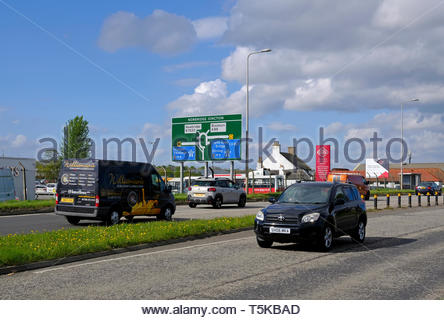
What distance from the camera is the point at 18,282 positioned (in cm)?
778

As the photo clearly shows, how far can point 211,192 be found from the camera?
93.8 feet

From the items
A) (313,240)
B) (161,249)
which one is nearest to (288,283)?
(313,240)

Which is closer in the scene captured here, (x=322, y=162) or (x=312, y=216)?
(x=312, y=216)

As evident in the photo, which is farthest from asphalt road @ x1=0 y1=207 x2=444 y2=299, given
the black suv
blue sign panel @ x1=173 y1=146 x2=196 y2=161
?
blue sign panel @ x1=173 y1=146 x2=196 y2=161

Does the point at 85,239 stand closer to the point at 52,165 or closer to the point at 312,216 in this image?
the point at 312,216

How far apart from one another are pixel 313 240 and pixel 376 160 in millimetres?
69493

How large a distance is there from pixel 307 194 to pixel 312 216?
4.38 ft

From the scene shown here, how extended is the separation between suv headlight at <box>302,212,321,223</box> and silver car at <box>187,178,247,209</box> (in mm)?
17558

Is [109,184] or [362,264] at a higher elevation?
[109,184]

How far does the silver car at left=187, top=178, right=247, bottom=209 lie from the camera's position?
28578mm

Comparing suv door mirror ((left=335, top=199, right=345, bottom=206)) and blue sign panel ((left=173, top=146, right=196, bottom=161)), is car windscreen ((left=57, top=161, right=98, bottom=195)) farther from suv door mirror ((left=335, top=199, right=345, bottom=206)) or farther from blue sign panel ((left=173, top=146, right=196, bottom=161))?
blue sign panel ((left=173, top=146, right=196, bottom=161))

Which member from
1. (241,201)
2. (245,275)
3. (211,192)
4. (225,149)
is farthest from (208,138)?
(245,275)
